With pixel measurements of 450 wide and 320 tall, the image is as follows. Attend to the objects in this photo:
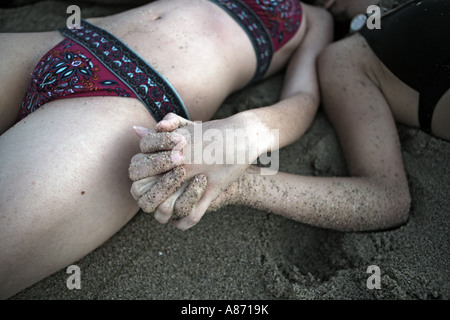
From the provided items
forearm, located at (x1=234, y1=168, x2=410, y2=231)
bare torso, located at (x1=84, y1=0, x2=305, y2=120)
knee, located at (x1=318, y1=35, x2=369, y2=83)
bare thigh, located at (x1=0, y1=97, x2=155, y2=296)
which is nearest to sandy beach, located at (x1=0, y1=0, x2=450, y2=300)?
forearm, located at (x1=234, y1=168, x2=410, y2=231)

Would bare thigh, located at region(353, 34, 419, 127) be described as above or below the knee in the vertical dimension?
below

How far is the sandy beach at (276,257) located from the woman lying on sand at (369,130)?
8 cm

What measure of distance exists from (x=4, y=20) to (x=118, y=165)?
1.42 m

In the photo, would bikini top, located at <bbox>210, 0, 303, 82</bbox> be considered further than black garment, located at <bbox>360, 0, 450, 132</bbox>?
Yes

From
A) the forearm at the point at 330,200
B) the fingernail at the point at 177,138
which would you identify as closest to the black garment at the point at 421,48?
the forearm at the point at 330,200

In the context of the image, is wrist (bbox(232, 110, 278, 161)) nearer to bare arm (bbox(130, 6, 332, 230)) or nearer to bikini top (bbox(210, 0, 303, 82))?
bare arm (bbox(130, 6, 332, 230))

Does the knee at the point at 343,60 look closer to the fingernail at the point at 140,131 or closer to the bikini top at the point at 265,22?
the bikini top at the point at 265,22

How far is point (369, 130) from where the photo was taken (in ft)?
3.89

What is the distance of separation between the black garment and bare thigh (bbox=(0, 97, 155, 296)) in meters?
0.89

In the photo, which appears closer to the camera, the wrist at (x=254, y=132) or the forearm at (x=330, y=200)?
the wrist at (x=254, y=132)

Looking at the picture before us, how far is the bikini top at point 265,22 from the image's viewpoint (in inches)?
50.1

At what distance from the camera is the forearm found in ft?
3.49

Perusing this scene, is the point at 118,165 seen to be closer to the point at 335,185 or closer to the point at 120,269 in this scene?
the point at 120,269

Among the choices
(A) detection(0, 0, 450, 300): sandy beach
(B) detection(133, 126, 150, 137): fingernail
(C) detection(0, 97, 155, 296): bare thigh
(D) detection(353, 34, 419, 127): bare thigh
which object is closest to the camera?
(C) detection(0, 97, 155, 296): bare thigh
